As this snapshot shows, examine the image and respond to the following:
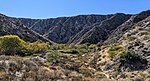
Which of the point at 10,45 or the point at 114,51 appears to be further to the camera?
the point at 10,45

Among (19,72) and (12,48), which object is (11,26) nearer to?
(12,48)

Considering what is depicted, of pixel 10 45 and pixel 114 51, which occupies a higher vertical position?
pixel 10 45

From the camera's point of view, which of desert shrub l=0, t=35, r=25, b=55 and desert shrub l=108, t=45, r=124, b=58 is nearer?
desert shrub l=108, t=45, r=124, b=58

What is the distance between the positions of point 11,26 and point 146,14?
3216 inches

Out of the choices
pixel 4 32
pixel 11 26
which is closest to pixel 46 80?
pixel 4 32

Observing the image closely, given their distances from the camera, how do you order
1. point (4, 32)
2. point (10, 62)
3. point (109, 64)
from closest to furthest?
point (10, 62), point (109, 64), point (4, 32)

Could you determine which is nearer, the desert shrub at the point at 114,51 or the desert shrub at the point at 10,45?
the desert shrub at the point at 114,51

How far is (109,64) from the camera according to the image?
6191 cm

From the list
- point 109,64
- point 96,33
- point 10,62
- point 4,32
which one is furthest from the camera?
point 96,33

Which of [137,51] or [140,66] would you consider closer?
[140,66]

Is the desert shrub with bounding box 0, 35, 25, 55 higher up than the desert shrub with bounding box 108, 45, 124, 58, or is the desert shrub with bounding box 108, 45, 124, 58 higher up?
the desert shrub with bounding box 0, 35, 25, 55

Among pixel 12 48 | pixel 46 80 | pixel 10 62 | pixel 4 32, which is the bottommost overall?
pixel 46 80

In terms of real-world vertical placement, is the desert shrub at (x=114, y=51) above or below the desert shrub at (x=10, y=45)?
below

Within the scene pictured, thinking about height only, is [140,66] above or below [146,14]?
below
